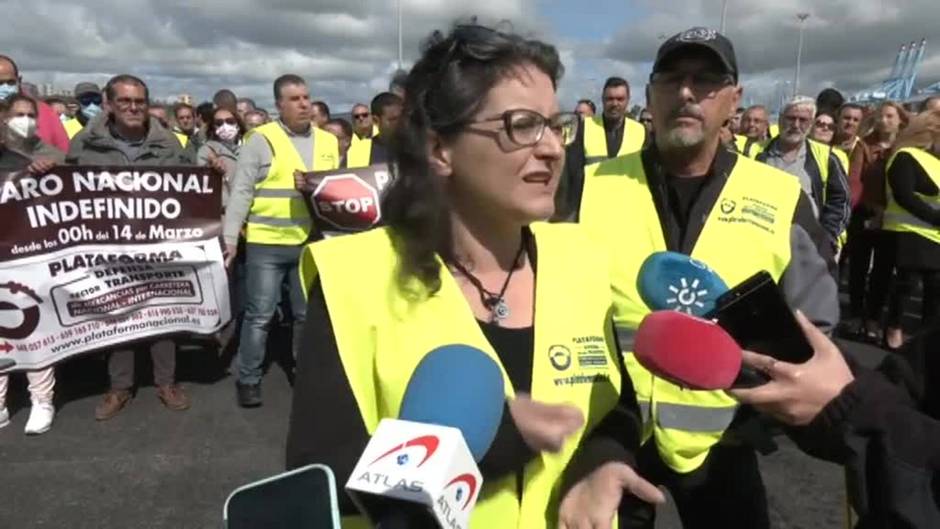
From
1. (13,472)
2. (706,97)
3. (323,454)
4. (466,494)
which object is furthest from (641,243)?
(13,472)

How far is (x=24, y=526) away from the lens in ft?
12.1

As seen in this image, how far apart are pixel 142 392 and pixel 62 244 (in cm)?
124

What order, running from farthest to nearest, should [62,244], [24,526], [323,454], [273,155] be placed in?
1. [273,155]
2. [62,244]
3. [24,526]
4. [323,454]

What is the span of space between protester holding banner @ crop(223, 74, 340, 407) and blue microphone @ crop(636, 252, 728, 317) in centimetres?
377

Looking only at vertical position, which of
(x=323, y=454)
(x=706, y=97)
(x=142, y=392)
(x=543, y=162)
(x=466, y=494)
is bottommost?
(x=142, y=392)

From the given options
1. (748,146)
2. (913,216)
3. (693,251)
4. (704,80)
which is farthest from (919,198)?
(693,251)

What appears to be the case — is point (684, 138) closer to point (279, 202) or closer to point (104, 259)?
point (279, 202)

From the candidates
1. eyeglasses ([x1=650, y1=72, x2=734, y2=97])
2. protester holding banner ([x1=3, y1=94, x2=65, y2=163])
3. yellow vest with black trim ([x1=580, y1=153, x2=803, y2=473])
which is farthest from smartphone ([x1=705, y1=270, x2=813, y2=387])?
protester holding banner ([x1=3, y1=94, x2=65, y2=163])

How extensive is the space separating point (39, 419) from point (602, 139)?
13.9 feet

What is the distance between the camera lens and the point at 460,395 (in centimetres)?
123

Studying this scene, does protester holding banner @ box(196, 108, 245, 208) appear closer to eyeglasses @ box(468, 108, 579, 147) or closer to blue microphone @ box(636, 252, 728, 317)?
eyeglasses @ box(468, 108, 579, 147)

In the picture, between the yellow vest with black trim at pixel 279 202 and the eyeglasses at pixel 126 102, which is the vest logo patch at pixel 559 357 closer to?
the yellow vest with black trim at pixel 279 202

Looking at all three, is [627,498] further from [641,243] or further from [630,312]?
[641,243]

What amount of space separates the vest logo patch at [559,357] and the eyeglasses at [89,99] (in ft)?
27.6
